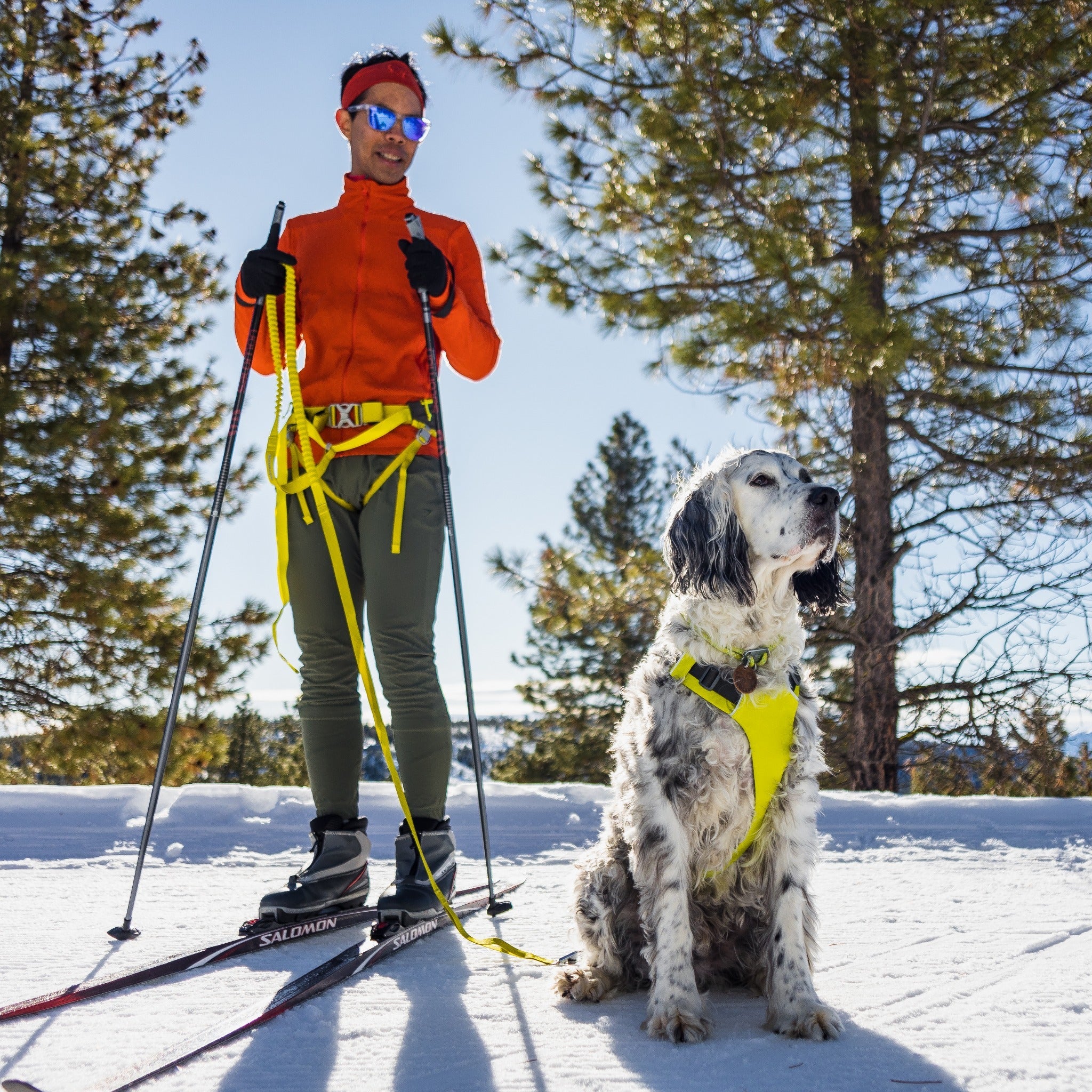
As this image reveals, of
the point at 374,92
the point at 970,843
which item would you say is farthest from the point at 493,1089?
the point at 970,843

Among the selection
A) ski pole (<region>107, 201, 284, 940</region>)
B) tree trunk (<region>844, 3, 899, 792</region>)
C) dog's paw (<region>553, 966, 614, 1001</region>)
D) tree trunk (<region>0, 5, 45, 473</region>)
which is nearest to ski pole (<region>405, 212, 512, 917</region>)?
ski pole (<region>107, 201, 284, 940</region>)

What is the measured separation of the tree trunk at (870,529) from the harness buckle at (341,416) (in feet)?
18.3

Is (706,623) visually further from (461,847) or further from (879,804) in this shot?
(879,804)

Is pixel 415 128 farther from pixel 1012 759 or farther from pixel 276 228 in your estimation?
pixel 1012 759

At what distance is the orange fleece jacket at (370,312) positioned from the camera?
3.18 meters

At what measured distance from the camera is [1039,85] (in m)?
7.26

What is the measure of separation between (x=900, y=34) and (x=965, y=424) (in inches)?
121

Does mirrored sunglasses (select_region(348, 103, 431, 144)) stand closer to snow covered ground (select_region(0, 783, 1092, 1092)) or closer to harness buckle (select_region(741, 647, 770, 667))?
harness buckle (select_region(741, 647, 770, 667))

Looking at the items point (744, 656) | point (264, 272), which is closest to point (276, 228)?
point (264, 272)

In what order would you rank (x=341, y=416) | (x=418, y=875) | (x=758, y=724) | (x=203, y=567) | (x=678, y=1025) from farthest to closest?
(x=203, y=567) < (x=341, y=416) < (x=418, y=875) < (x=758, y=724) < (x=678, y=1025)

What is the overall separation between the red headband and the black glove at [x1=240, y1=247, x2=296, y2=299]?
656 mm

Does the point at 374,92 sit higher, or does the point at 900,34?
the point at 900,34

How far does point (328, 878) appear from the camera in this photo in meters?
3.06

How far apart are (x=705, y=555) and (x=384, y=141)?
1.92m
